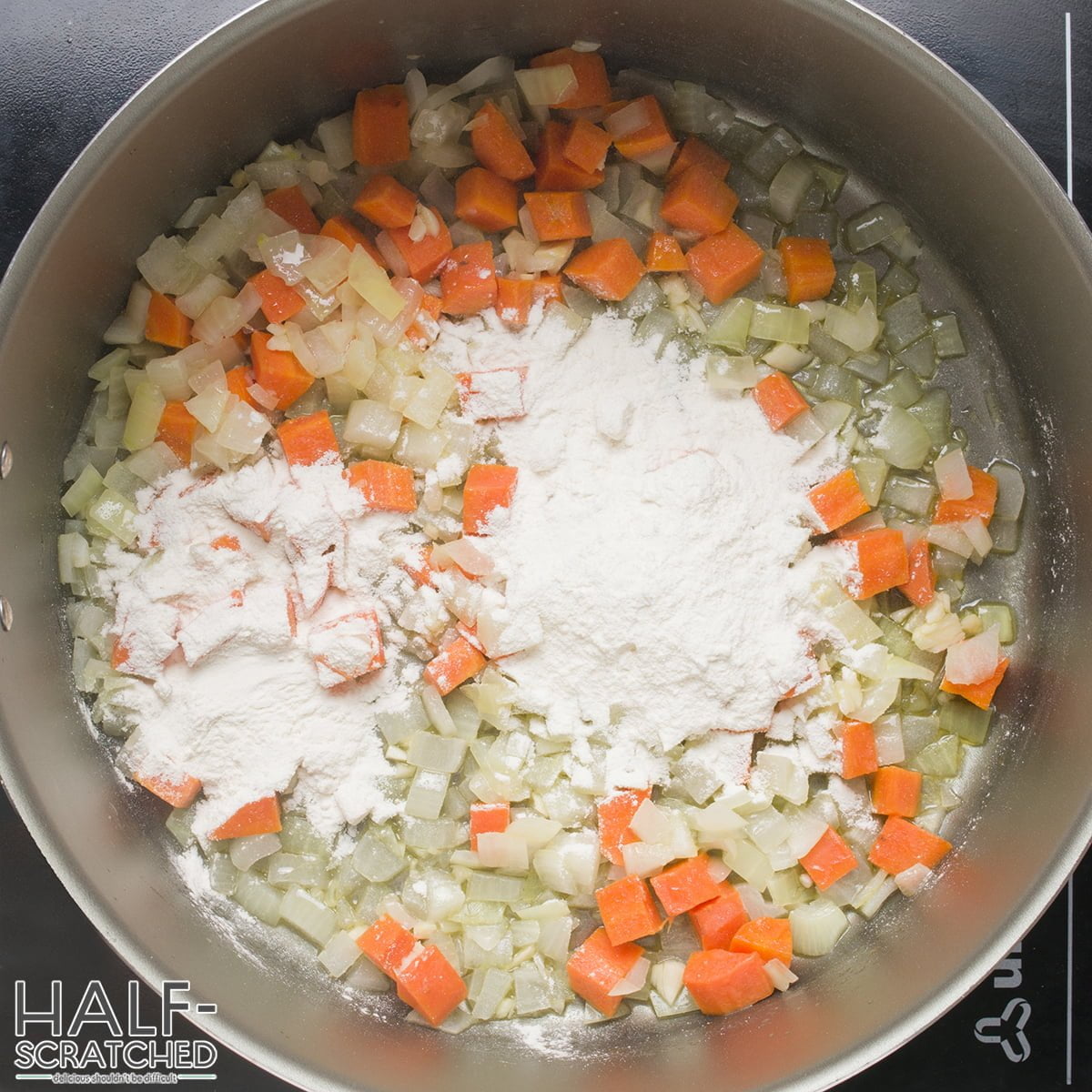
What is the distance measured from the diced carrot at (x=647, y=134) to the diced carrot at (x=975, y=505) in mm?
852

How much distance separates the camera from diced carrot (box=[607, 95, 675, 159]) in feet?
6.38

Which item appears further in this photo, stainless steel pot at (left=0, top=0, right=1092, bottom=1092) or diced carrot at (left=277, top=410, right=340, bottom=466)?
diced carrot at (left=277, top=410, right=340, bottom=466)

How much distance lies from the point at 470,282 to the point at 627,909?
1181mm

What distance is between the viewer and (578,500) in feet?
6.14

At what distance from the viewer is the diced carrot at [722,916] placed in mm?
1899

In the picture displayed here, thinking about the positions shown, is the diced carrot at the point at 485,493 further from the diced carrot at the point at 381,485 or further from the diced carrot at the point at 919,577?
the diced carrot at the point at 919,577

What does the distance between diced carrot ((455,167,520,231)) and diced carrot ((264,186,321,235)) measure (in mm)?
278

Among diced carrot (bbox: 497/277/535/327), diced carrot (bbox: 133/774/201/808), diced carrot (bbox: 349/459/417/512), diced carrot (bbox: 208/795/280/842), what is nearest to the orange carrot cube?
diced carrot (bbox: 208/795/280/842)

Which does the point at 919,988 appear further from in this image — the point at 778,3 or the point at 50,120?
the point at 50,120

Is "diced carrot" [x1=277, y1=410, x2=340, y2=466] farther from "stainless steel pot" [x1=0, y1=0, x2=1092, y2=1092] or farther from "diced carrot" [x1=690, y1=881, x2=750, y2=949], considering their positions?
"diced carrot" [x1=690, y1=881, x2=750, y2=949]

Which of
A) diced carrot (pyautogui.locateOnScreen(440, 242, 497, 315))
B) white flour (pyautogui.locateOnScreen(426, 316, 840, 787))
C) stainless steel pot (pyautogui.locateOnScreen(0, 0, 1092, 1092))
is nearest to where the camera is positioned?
stainless steel pot (pyautogui.locateOnScreen(0, 0, 1092, 1092))

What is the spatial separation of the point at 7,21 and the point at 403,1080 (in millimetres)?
2021

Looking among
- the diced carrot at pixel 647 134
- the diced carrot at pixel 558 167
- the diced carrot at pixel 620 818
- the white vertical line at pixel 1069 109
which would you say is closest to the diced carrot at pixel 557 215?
the diced carrot at pixel 558 167

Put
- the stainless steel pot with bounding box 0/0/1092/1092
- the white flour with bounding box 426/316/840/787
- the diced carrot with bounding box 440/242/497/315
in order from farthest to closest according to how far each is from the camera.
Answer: the diced carrot with bounding box 440/242/497/315, the white flour with bounding box 426/316/840/787, the stainless steel pot with bounding box 0/0/1092/1092
